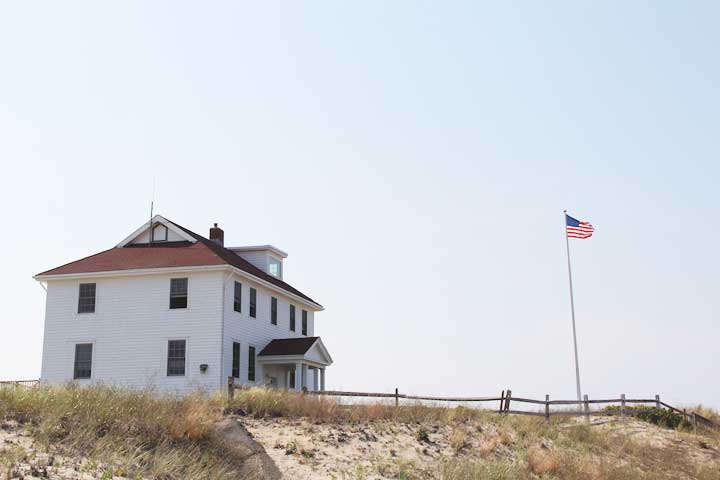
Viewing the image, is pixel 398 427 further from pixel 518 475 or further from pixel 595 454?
pixel 595 454

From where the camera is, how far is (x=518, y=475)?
22359 millimetres

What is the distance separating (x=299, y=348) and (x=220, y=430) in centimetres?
2165

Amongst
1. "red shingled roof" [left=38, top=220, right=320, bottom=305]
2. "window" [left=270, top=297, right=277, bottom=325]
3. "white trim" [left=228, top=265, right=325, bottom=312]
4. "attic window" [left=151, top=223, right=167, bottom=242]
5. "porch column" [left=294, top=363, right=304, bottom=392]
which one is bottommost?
"porch column" [left=294, top=363, right=304, bottom=392]

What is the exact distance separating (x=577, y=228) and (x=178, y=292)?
69.1 feet

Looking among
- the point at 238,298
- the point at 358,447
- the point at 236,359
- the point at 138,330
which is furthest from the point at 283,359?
the point at 358,447

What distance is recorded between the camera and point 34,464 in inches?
541

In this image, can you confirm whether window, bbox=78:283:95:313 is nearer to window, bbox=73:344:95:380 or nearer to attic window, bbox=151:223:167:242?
window, bbox=73:344:95:380

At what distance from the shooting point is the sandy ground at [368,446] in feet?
65.7

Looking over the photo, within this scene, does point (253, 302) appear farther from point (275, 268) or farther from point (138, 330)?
point (275, 268)

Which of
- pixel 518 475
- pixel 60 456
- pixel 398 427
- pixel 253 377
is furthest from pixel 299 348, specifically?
pixel 60 456

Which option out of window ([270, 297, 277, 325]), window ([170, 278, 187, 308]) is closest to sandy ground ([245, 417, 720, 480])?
window ([170, 278, 187, 308])

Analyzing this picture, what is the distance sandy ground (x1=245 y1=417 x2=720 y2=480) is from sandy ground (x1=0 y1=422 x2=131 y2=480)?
565 cm

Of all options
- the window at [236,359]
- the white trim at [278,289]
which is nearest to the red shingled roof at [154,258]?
the white trim at [278,289]

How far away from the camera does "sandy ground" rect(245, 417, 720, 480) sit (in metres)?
20.0
